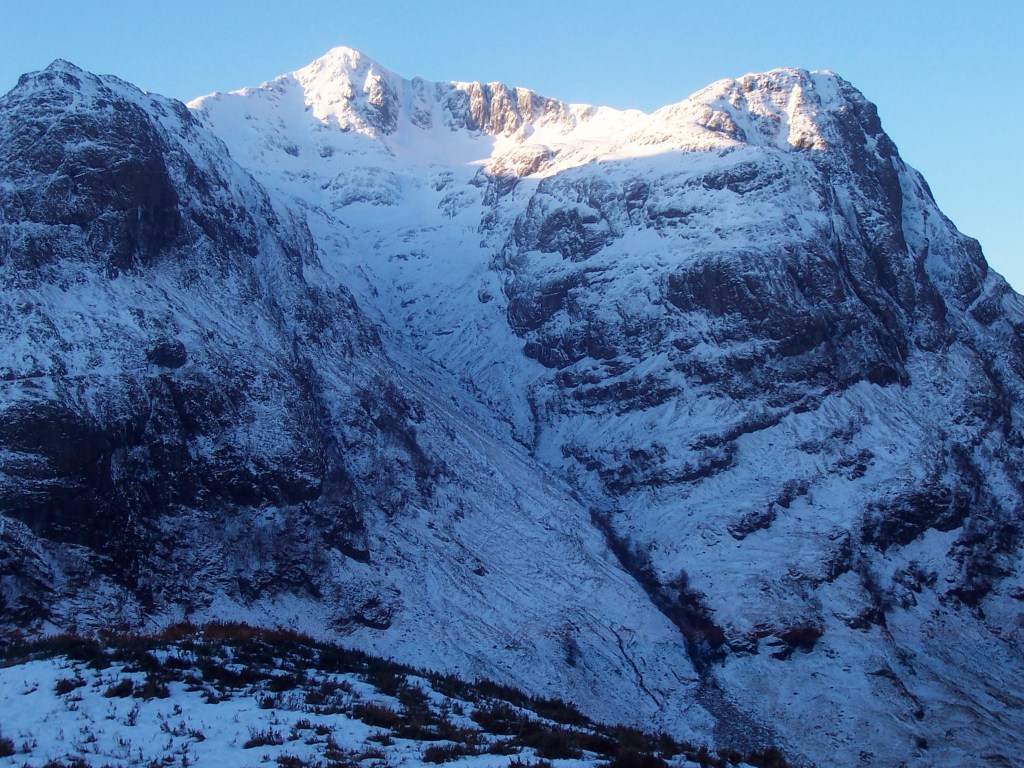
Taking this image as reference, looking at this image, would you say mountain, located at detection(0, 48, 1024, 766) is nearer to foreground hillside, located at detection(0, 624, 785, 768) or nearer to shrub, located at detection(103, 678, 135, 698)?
foreground hillside, located at detection(0, 624, 785, 768)

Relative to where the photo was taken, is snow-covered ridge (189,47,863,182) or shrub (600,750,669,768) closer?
shrub (600,750,669,768)

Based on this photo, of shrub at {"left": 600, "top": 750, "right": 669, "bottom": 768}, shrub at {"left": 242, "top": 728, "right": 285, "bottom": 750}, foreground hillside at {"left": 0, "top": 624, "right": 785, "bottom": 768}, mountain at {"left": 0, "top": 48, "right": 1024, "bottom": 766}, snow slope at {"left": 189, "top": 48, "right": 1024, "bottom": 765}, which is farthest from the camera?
snow slope at {"left": 189, "top": 48, "right": 1024, "bottom": 765}

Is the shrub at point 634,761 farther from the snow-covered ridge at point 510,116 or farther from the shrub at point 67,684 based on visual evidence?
the snow-covered ridge at point 510,116

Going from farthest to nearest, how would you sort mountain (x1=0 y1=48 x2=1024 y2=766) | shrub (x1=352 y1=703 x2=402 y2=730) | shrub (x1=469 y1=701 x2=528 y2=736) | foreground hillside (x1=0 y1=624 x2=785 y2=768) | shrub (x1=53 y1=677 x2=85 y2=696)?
mountain (x1=0 y1=48 x2=1024 y2=766) → shrub (x1=469 y1=701 x2=528 y2=736) → shrub (x1=352 y1=703 x2=402 y2=730) → shrub (x1=53 y1=677 x2=85 y2=696) → foreground hillside (x1=0 y1=624 x2=785 y2=768)

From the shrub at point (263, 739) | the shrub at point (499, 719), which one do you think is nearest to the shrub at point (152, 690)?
the shrub at point (263, 739)

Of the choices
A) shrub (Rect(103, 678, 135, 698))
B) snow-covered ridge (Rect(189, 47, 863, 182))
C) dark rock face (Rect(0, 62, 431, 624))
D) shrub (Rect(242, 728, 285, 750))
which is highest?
snow-covered ridge (Rect(189, 47, 863, 182))

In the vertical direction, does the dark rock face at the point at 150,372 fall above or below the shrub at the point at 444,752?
above

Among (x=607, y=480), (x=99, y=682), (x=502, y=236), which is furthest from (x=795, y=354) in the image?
(x=99, y=682)

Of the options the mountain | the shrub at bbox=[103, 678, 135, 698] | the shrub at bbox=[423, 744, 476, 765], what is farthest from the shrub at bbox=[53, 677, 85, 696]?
the mountain
